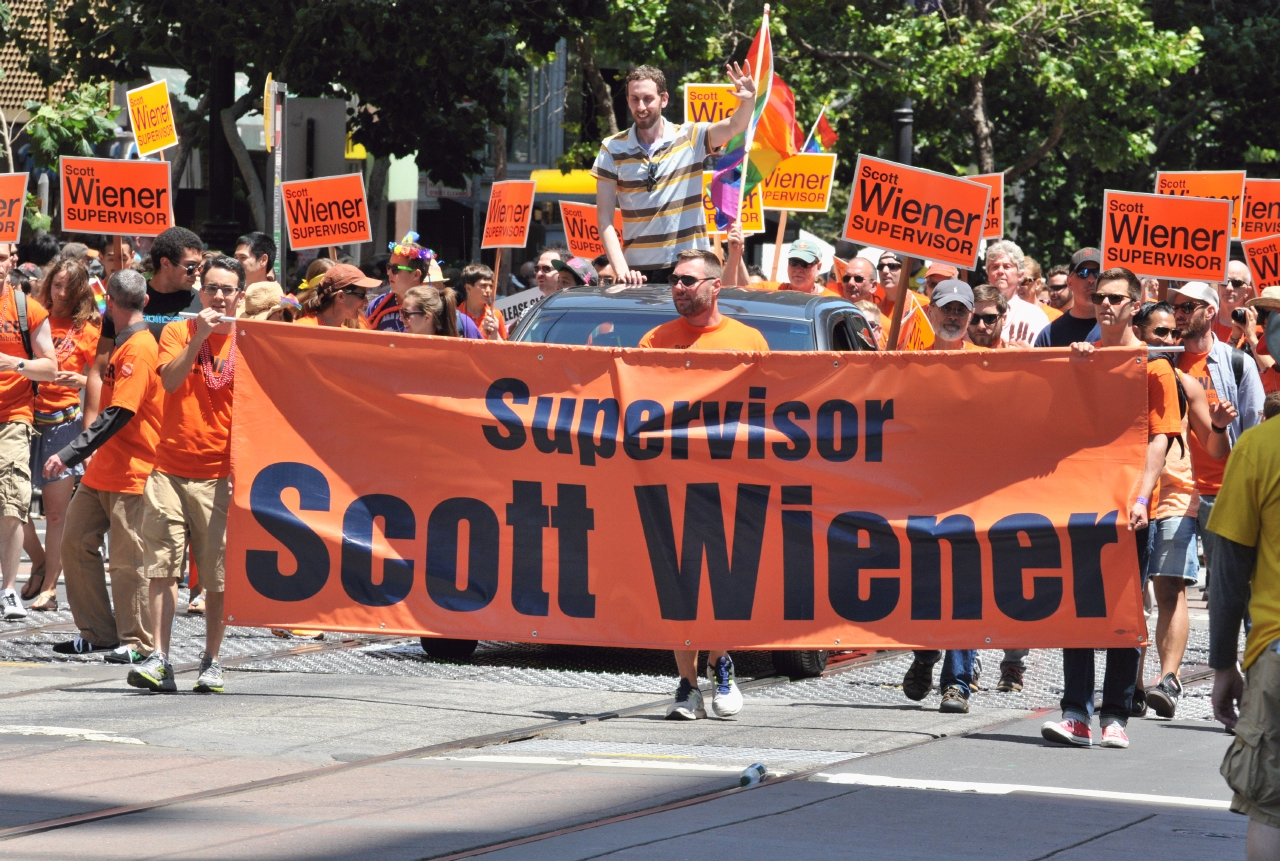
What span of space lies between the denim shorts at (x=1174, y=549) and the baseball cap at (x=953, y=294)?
1.40 m

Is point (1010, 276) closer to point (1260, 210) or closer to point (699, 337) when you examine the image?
point (1260, 210)

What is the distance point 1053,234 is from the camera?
1319 inches

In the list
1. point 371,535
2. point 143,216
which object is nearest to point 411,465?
point 371,535

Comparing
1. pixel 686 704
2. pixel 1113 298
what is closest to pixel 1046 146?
pixel 1113 298

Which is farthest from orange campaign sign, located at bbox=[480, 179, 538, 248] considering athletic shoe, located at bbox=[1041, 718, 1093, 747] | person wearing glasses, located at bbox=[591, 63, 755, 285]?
athletic shoe, located at bbox=[1041, 718, 1093, 747]

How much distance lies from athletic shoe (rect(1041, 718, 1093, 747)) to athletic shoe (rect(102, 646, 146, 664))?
14.6 ft

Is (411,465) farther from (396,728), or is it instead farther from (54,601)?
(54,601)

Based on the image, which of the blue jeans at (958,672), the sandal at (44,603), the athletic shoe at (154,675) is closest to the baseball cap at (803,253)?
the blue jeans at (958,672)

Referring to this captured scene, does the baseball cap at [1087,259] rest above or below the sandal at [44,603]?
above

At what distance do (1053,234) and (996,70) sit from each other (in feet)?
22.0

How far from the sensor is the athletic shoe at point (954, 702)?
873 centimetres

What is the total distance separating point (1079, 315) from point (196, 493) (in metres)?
4.83

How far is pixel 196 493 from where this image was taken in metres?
8.74

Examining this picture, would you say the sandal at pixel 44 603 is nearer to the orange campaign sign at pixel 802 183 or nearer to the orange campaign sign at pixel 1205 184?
the orange campaign sign at pixel 802 183
